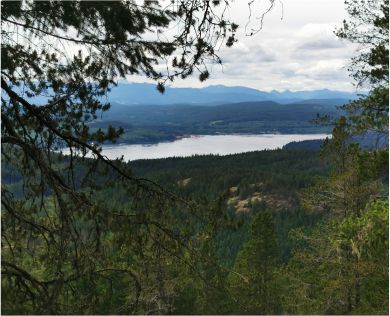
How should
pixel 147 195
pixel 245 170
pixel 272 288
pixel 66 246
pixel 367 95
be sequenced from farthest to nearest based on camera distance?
1. pixel 245 170
2. pixel 272 288
3. pixel 367 95
4. pixel 147 195
5. pixel 66 246

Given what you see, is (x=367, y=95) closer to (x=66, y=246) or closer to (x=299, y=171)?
(x=66, y=246)

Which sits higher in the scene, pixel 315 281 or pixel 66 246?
pixel 66 246

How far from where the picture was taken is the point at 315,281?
21.9 m

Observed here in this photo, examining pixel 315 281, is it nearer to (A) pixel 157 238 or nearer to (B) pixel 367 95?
(B) pixel 367 95

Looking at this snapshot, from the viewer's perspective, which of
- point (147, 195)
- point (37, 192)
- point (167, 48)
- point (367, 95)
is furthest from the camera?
point (367, 95)

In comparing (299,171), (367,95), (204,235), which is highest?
(367,95)

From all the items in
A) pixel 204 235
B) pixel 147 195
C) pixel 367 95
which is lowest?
pixel 204 235

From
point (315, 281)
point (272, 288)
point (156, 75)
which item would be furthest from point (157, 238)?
point (272, 288)

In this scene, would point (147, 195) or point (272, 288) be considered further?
point (272, 288)

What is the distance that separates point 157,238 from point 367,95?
6262 mm

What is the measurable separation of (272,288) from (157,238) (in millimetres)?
26799

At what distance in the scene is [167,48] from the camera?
5383 millimetres

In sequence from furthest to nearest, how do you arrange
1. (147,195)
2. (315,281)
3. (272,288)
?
(272,288)
(315,281)
(147,195)

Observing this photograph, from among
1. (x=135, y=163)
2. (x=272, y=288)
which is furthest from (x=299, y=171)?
(x=272, y=288)
